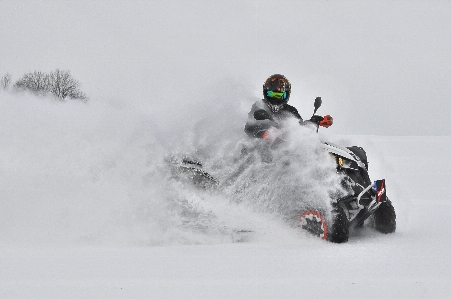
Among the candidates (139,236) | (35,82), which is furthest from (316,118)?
(35,82)

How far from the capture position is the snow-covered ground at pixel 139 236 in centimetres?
396

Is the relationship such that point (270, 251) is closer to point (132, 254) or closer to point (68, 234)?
point (132, 254)

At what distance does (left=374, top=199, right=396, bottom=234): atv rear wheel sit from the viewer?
21.6ft

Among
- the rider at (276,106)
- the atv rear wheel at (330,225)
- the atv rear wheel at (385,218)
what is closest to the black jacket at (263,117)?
the rider at (276,106)

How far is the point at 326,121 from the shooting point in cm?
699

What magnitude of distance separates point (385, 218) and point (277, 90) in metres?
2.35

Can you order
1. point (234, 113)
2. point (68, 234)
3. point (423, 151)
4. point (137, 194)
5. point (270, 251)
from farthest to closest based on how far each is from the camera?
1. point (423, 151)
2. point (234, 113)
3. point (137, 194)
4. point (68, 234)
5. point (270, 251)

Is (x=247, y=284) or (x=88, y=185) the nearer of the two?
(x=247, y=284)

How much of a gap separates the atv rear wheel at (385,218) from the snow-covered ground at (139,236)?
0.15 m

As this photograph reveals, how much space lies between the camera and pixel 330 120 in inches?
276

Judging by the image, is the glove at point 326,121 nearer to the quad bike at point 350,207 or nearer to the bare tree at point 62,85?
the quad bike at point 350,207

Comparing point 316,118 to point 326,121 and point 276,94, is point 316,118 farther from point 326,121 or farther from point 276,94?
point 276,94

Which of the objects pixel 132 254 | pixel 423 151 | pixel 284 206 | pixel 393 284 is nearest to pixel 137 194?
pixel 132 254

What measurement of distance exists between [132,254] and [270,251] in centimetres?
143
